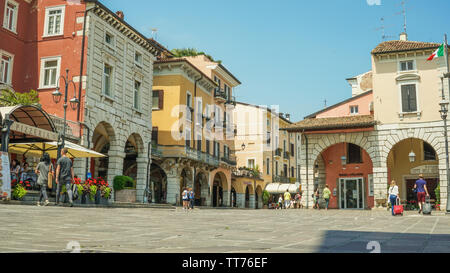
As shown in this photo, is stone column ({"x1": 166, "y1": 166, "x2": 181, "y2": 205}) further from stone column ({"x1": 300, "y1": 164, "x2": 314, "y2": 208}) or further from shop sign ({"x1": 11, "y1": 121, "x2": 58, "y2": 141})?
shop sign ({"x1": 11, "y1": 121, "x2": 58, "y2": 141})

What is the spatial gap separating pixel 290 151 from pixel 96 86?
40.0 meters

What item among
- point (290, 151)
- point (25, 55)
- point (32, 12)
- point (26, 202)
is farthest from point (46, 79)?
point (290, 151)

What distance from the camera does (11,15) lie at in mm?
25062

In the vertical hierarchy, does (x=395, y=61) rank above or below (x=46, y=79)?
above

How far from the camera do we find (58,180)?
14156 mm

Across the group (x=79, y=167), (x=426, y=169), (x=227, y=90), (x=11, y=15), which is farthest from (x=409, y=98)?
(x=11, y=15)

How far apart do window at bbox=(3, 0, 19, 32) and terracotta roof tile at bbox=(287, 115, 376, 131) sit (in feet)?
56.0

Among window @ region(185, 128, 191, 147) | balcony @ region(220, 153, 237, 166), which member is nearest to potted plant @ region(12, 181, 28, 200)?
window @ region(185, 128, 191, 147)

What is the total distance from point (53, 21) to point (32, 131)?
10.8 m

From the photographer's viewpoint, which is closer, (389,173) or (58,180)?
(58,180)

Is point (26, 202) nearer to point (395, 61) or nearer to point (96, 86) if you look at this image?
point (96, 86)

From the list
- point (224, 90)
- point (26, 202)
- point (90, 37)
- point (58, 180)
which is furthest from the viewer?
point (224, 90)

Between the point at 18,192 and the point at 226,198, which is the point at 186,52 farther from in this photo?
the point at 18,192

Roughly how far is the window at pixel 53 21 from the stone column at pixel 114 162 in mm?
7168
